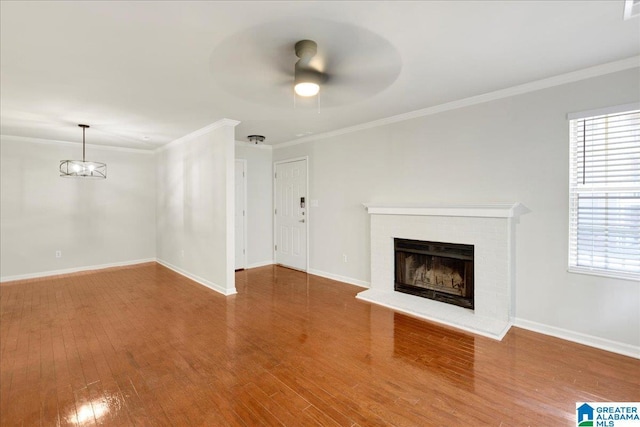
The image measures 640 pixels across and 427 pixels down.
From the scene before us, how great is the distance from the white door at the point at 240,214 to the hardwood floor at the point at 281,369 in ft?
6.61

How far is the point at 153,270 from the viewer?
596 centimetres

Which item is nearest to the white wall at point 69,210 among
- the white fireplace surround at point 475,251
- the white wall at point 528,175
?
the white wall at point 528,175

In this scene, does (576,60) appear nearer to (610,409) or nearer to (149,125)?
(610,409)

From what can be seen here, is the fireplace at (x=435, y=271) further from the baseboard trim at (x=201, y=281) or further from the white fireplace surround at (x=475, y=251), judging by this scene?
the baseboard trim at (x=201, y=281)

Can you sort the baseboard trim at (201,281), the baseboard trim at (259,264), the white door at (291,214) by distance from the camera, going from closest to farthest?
the baseboard trim at (201,281) → the white door at (291,214) → the baseboard trim at (259,264)

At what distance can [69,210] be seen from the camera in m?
5.75

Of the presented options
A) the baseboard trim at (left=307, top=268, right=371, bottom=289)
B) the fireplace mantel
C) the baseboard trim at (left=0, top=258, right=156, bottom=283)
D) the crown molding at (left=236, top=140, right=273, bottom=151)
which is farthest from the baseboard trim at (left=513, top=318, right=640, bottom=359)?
the baseboard trim at (left=0, top=258, right=156, bottom=283)

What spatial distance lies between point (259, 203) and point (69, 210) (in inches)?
138

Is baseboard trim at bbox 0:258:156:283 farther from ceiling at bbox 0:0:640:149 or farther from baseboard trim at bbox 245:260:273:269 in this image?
ceiling at bbox 0:0:640:149

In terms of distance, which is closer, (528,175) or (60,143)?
(528,175)

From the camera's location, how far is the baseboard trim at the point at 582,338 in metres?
2.61

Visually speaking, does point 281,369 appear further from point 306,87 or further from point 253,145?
point 253,145

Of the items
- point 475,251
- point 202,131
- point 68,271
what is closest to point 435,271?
point 475,251

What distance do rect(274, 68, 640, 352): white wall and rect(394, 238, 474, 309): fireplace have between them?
1.76 feet
